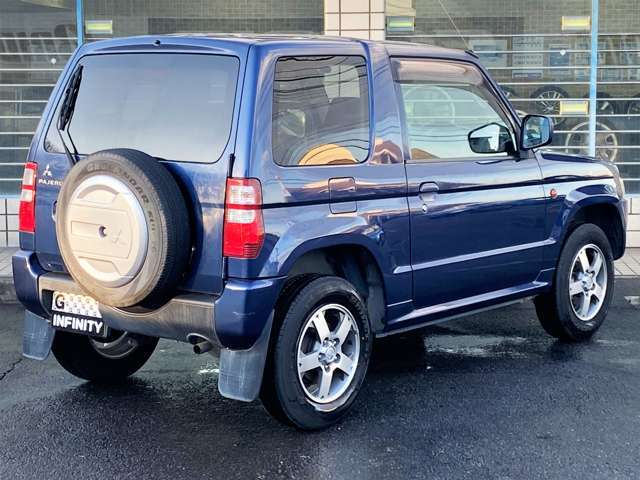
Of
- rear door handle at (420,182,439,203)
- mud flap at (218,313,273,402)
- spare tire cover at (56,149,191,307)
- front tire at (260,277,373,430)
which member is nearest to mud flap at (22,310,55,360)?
spare tire cover at (56,149,191,307)

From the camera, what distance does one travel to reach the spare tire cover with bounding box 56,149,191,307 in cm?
421

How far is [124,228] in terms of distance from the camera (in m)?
4.29

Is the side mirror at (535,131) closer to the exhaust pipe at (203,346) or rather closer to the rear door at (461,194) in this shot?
the rear door at (461,194)

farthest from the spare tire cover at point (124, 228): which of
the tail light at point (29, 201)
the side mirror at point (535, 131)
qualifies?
the side mirror at point (535, 131)

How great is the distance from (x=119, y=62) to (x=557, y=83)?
21.4 ft

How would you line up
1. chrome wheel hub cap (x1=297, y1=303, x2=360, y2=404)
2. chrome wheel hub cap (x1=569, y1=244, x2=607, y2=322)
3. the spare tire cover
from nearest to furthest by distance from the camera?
the spare tire cover → chrome wheel hub cap (x1=297, y1=303, x2=360, y2=404) → chrome wheel hub cap (x1=569, y1=244, x2=607, y2=322)

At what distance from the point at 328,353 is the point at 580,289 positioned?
240 centimetres

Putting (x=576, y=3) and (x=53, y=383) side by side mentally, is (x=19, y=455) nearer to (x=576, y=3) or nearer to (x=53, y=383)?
(x=53, y=383)

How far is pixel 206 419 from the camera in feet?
16.0

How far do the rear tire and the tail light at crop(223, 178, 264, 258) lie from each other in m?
1.14

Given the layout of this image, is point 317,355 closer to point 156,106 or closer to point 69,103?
point 156,106

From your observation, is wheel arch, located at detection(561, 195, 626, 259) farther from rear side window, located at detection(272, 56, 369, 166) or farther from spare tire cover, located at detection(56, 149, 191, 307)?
spare tire cover, located at detection(56, 149, 191, 307)

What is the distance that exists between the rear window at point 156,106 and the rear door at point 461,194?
45.8 inches

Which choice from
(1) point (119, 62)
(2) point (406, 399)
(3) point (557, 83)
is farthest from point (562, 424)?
(3) point (557, 83)
